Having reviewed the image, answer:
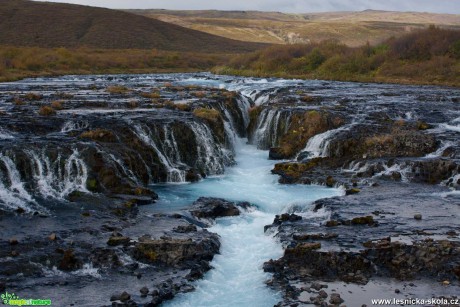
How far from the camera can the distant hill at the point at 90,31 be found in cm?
12362

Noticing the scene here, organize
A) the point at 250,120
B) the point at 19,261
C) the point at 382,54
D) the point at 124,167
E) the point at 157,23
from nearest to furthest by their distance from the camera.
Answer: the point at 19,261 → the point at 124,167 → the point at 250,120 → the point at 382,54 → the point at 157,23

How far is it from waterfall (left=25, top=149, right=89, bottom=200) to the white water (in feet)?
11.9

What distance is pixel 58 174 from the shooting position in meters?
22.8

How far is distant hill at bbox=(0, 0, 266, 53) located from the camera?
123625 mm

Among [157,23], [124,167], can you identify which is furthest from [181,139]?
[157,23]

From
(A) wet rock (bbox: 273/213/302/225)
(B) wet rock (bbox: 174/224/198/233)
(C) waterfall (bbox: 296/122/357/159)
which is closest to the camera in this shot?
(B) wet rock (bbox: 174/224/198/233)

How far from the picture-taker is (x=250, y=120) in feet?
127

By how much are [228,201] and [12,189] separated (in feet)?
28.8

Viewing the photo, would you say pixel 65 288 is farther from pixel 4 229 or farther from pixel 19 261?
pixel 4 229

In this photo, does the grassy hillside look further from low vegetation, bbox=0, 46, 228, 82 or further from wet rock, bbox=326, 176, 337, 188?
wet rock, bbox=326, 176, 337, 188

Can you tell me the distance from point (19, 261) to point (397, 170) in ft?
58.2

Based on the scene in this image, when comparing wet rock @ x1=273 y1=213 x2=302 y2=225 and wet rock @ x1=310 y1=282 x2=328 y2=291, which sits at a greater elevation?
wet rock @ x1=310 y1=282 x2=328 y2=291

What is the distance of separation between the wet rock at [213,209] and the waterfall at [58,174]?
5.10 metres

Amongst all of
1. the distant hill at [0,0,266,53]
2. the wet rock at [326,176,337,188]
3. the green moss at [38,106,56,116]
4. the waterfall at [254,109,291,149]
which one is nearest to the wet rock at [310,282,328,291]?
the wet rock at [326,176,337,188]
